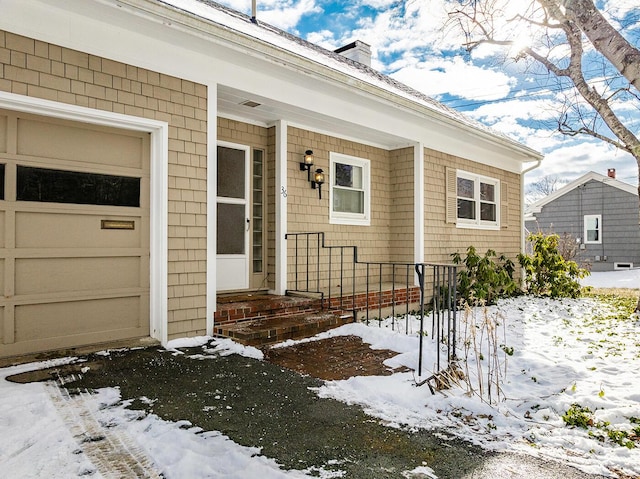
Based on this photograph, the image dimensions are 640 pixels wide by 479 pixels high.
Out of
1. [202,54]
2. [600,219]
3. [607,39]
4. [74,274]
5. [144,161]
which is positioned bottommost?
[74,274]

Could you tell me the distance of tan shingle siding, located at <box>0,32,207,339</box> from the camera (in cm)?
354

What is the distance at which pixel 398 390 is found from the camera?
300cm

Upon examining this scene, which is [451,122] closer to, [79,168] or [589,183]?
[79,168]

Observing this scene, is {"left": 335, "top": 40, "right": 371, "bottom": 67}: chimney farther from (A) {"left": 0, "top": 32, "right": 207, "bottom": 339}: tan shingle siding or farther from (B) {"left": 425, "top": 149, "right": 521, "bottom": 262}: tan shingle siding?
(A) {"left": 0, "top": 32, "right": 207, "bottom": 339}: tan shingle siding

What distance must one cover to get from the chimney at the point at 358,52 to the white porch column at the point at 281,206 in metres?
4.05

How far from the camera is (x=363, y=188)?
733 centimetres

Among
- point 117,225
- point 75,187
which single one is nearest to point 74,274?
point 117,225

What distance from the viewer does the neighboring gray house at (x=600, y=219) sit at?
16.3 meters

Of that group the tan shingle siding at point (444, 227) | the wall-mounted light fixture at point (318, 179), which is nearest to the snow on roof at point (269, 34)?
the tan shingle siding at point (444, 227)

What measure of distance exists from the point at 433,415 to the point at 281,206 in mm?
3857

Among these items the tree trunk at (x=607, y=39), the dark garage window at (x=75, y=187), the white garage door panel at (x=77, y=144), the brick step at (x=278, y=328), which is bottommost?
the brick step at (x=278, y=328)

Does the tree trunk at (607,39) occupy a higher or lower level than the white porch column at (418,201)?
higher

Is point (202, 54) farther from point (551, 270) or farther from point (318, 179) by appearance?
point (551, 270)

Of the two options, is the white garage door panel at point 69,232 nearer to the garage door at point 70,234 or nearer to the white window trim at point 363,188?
the garage door at point 70,234
